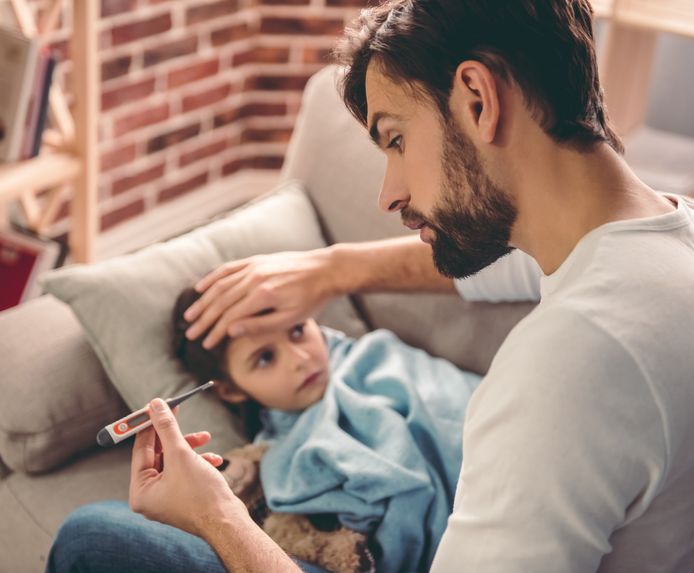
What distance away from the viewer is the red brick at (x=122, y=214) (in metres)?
2.87

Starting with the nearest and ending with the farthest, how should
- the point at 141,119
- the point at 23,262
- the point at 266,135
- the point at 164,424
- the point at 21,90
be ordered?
the point at 164,424 → the point at 21,90 → the point at 23,262 → the point at 141,119 → the point at 266,135

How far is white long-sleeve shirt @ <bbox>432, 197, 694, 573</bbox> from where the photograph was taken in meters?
0.83

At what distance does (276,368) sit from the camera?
1.44m

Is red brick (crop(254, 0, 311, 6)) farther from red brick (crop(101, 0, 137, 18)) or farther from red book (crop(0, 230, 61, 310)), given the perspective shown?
red book (crop(0, 230, 61, 310))

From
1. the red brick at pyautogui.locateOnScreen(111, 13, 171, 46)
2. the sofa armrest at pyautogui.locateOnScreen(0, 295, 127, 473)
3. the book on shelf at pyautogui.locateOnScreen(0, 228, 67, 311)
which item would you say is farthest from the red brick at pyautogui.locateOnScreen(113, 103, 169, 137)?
the sofa armrest at pyautogui.locateOnScreen(0, 295, 127, 473)

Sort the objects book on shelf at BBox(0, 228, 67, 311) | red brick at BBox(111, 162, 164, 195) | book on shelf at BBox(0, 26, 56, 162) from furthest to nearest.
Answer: red brick at BBox(111, 162, 164, 195), book on shelf at BBox(0, 228, 67, 311), book on shelf at BBox(0, 26, 56, 162)

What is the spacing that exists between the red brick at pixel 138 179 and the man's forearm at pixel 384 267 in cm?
153

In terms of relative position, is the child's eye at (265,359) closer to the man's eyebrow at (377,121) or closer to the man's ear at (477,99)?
the man's eyebrow at (377,121)

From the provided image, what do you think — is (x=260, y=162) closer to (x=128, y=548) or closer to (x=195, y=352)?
(x=195, y=352)

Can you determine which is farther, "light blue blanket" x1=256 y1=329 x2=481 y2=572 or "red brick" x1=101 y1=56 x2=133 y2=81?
"red brick" x1=101 y1=56 x2=133 y2=81

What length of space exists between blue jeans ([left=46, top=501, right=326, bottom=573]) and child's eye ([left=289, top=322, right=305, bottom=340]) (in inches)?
16.5

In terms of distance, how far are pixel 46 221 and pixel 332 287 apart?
A: 45.1 inches

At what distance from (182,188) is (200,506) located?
2218 millimetres

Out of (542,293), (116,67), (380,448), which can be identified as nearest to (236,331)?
(380,448)
